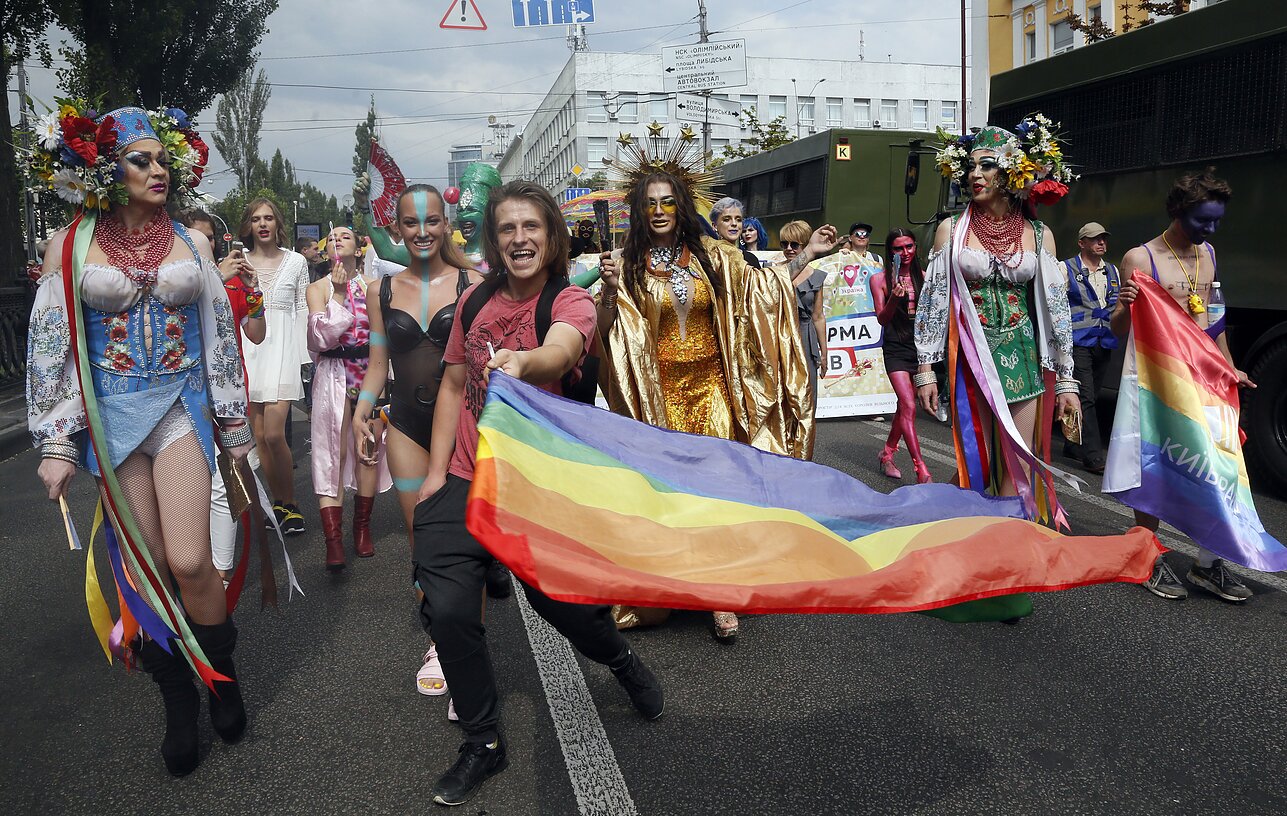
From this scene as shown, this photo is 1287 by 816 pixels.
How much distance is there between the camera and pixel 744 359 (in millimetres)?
4766

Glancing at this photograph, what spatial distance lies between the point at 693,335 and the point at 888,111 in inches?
2683

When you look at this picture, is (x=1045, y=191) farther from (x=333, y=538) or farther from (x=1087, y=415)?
(x=333, y=538)

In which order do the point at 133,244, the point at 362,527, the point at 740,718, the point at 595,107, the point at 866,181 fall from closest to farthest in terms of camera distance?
1. the point at 133,244
2. the point at 740,718
3. the point at 362,527
4. the point at 866,181
5. the point at 595,107

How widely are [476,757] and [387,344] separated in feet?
6.32

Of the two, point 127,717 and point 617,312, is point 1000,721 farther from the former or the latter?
point 127,717

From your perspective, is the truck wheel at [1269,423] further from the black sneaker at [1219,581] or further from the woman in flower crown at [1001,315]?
the woman in flower crown at [1001,315]

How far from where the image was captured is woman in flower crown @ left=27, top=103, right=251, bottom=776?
3293 mm

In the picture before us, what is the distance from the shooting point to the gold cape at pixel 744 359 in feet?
15.3

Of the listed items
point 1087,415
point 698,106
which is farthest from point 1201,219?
point 698,106

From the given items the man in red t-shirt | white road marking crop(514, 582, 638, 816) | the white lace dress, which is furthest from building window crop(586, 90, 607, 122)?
the man in red t-shirt

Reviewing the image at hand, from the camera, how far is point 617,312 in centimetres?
470

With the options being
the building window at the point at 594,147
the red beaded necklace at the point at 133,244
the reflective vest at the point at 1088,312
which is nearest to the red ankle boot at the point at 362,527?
the red beaded necklace at the point at 133,244

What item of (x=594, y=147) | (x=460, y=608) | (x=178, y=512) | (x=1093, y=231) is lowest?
(x=460, y=608)

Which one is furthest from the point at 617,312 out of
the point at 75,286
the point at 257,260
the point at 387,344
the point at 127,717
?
the point at 257,260
